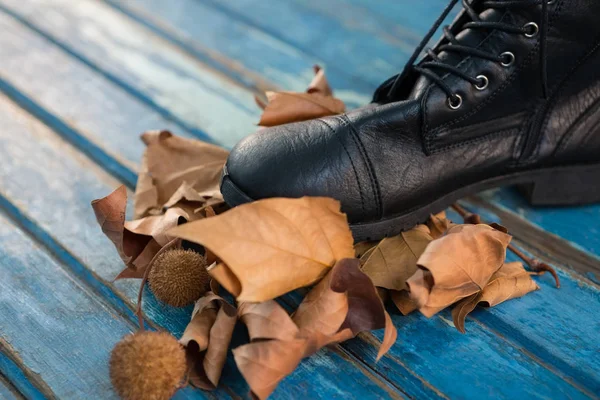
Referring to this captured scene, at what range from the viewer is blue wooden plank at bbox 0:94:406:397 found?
792mm

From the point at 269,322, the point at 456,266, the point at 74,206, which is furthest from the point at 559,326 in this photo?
the point at 74,206

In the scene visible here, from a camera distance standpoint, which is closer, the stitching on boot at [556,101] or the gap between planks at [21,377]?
the gap between planks at [21,377]

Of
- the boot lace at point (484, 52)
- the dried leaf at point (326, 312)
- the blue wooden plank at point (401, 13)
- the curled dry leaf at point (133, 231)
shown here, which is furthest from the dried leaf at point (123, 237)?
the blue wooden plank at point (401, 13)

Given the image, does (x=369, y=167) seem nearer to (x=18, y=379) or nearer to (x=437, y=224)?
(x=437, y=224)

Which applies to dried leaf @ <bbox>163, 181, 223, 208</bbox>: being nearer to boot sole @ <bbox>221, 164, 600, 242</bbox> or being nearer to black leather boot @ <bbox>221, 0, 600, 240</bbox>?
black leather boot @ <bbox>221, 0, 600, 240</bbox>

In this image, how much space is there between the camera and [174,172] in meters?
1.09

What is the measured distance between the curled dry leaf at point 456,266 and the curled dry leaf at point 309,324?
0.06m

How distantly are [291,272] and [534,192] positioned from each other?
1.74 feet

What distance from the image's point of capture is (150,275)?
0.86m

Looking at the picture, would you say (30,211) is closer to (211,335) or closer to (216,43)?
(211,335)

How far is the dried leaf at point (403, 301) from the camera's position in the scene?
2.87 feet

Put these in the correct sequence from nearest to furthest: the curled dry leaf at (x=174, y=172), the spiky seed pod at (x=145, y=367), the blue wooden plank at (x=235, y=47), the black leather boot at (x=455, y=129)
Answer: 1. the spiky seed pod at (x=145, y=367)
2. the black leather boot at (x=455, y=129)
3. the curled dry leaf at (x=174, y=172)
4. the blue wooden plank at (x=235, y=47)

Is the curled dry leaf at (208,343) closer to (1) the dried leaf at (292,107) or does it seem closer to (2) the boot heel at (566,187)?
(1) the dried leaf at (292,107)

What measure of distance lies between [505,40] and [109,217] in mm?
613
